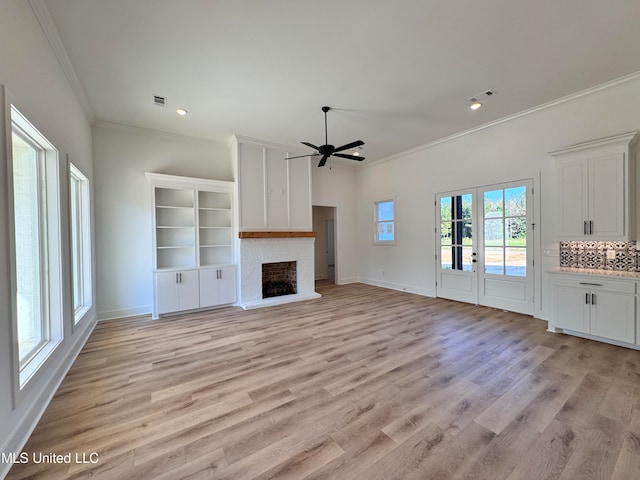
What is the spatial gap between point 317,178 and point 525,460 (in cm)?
634

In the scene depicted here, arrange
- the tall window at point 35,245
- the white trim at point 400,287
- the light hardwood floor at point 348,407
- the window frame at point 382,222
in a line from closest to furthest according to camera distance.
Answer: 1. the light hardwood floor at point 348,407
2. the tall window at point 35,245
3. the white trim at point 400,287
4. the window frame at point 382,222

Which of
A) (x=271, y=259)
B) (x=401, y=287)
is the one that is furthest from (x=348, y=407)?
(x=401, y=287)

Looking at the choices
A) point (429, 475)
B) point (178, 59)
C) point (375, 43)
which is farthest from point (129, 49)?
point (429, 475)

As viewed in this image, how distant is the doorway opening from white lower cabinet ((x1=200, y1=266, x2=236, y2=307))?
3.51 meters

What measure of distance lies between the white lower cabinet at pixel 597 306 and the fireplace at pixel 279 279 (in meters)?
4.46

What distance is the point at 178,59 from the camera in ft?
9.69

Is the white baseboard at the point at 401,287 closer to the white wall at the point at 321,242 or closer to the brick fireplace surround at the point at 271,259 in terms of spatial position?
the white wall at the point at 321,242

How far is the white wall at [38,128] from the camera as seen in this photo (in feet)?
5.44

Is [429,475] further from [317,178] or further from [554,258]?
[317,178]

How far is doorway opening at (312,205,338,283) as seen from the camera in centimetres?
835

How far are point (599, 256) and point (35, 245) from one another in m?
6.66

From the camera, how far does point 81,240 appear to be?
395 centimetres

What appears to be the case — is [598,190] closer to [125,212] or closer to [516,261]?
[516,261]

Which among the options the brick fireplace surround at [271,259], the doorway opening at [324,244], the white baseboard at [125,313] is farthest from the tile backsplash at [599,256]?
the white baseboard at [125,313]
